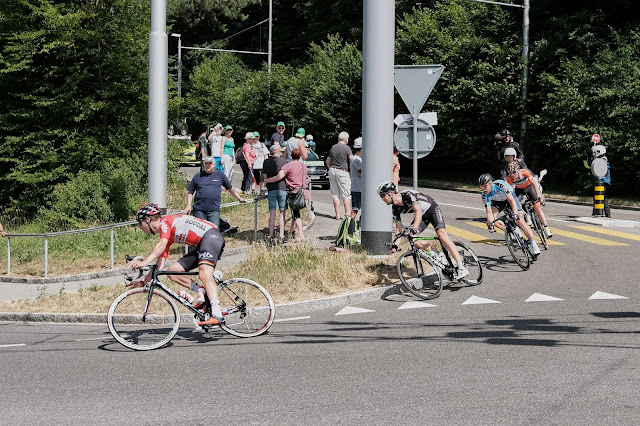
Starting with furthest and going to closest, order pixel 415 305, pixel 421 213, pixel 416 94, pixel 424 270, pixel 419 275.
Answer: pixel 416 94 → pixel 424 270 → pixel 419 275 → pixel 421 213 → pixel 415 305

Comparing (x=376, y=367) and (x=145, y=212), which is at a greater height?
(x=145, y=212)

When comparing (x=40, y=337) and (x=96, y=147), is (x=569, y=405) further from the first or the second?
(x=96, y=147)

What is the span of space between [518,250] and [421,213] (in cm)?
261

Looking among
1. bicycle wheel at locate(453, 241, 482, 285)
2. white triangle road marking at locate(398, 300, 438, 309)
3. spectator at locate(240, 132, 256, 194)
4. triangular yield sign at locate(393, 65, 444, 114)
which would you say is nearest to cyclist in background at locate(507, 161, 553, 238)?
triangular yield sign at locate(393, 65, 444, 114)

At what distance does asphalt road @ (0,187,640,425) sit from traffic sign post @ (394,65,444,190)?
2.81 meters

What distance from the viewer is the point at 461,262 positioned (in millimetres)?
11695

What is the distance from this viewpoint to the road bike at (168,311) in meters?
8.91

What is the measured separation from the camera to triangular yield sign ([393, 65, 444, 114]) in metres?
13.5

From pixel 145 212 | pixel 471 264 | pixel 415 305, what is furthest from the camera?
pixel 471 264

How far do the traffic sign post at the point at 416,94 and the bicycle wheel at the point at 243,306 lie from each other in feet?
16.5

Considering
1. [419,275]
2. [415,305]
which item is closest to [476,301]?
[415,305]

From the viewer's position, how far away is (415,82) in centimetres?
1361

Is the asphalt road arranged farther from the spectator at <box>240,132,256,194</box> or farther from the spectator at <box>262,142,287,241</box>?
the spectator at <box>240,132,256,194</box>

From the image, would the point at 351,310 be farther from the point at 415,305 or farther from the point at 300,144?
the point at 300,144
